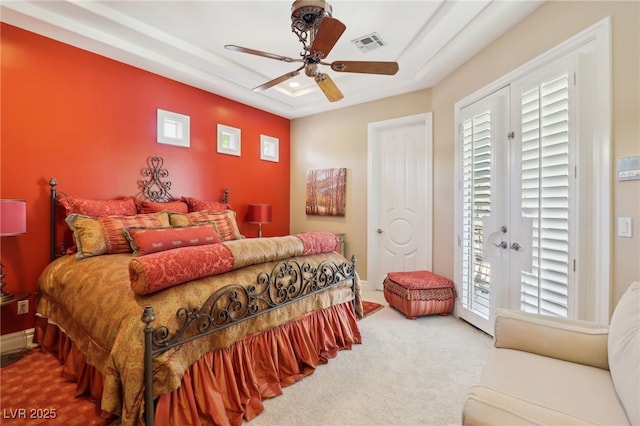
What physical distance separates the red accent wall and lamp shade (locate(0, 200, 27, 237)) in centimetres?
47

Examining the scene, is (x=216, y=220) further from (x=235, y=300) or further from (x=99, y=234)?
(x=235, y=300)

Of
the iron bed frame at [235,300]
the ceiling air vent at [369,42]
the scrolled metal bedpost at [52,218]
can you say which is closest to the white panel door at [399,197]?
the ceiling air vent at [369,42]

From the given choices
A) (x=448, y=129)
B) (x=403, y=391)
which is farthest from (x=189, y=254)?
(x=448, y=129)

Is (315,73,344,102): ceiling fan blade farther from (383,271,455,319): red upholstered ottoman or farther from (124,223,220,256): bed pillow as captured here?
(383,271,455,319): red upholstered ottoman

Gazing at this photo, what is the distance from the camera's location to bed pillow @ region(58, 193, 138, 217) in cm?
275

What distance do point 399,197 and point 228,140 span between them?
8.98 feet

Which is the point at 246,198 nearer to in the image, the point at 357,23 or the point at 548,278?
the point at 357,23

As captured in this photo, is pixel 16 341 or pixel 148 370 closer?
pixel 148 370

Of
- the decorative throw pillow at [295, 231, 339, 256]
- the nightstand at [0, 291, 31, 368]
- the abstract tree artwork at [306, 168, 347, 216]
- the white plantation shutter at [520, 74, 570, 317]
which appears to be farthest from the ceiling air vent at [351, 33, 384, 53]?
the nightstand at [0, 291, 31, 368]

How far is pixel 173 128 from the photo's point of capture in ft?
12.4

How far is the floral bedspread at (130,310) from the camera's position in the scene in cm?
139

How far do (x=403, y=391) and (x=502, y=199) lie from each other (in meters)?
1.88

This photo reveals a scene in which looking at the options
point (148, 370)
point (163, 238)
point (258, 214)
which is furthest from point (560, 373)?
point (258, 214)

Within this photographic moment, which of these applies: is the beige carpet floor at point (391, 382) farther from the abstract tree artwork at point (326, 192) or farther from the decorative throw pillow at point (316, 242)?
the abstract tree artwork at point (326, 192)
